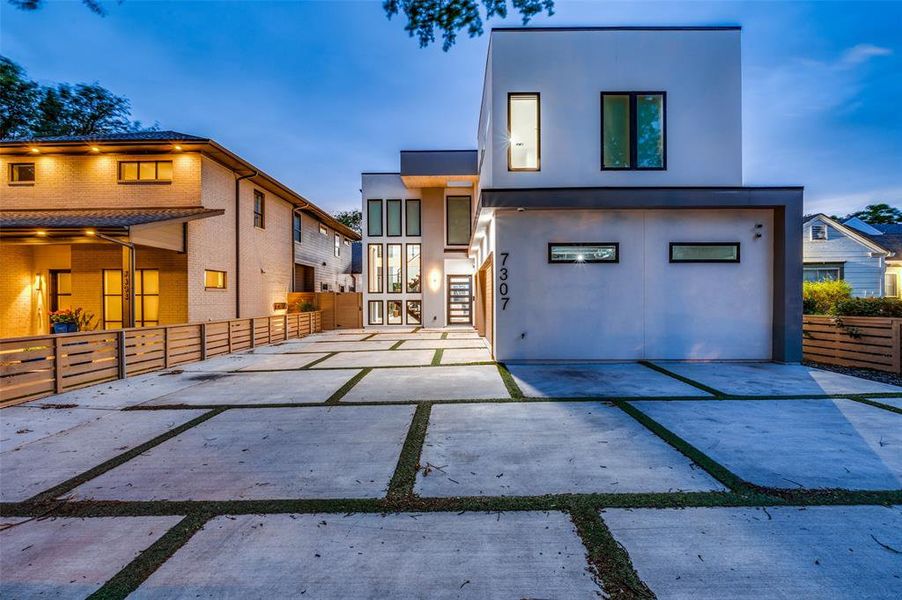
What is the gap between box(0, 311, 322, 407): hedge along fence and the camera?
18.2 ft

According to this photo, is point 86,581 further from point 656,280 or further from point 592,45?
point 592,45

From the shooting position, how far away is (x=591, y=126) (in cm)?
834

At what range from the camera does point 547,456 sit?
3.53 m

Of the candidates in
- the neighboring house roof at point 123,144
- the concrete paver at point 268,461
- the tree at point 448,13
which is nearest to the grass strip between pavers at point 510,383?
the concrete paver at point 268,461

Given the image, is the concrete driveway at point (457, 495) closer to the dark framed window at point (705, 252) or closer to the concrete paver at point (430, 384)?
the concrete paver at point (430, 384)

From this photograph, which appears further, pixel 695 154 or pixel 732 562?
pixel 695 154

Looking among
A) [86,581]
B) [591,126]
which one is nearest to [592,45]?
[591,126]

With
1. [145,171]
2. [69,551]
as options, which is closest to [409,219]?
[145,171]

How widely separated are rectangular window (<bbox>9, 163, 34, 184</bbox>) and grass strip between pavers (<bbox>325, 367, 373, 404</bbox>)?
40.7 ft

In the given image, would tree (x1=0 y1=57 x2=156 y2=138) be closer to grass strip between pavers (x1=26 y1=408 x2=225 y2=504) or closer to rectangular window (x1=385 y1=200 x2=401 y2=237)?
grass strip between pavers (x1=26 y1=408 x2=225 y2=504)

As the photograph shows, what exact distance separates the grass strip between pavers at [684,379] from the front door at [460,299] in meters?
10.1

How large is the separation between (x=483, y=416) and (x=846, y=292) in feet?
45.9

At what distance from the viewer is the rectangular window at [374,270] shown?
17.9 m

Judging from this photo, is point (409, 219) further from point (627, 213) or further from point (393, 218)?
point (627, 213)
